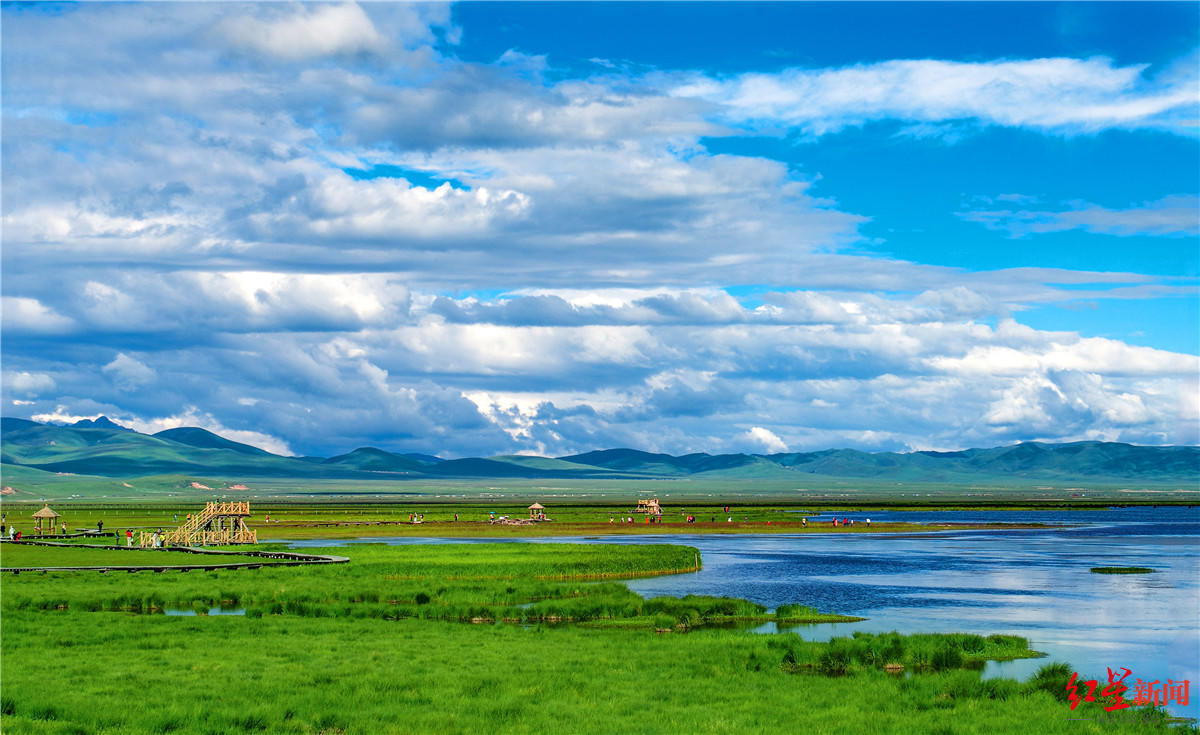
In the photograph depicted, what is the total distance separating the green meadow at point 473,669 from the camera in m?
29.6

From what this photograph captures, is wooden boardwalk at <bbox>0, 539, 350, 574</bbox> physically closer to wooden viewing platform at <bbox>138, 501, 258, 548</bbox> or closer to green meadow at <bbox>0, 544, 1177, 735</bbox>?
wooden viewing platform at <bbox>138, 501, 258, 548</bbox>

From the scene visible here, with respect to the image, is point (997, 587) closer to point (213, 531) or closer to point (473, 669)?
point (473, 669)

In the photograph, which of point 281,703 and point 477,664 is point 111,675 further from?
point 477,664

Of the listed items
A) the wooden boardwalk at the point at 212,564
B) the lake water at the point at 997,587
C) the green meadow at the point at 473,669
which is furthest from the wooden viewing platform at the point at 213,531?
the green meadow at the point at 473,669

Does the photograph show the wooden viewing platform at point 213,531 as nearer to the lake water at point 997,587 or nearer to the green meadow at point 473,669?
the lake water at point 997,587

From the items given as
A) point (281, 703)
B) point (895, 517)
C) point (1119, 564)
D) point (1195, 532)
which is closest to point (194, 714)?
point (281, 703)

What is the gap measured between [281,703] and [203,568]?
149ft

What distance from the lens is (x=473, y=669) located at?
36531 mm

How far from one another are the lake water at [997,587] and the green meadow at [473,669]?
4.45 meters

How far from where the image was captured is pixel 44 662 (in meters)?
36.3

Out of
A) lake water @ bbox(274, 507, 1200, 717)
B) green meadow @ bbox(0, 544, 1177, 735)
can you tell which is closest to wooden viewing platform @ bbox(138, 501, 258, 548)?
lake water @ bbox(274, 507, 1200, 717)

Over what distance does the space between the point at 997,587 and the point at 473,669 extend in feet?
142

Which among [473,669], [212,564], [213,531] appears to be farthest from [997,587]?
[213,531]

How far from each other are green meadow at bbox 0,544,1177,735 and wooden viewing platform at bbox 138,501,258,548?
42.5 m
